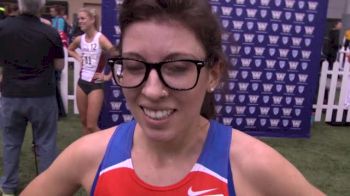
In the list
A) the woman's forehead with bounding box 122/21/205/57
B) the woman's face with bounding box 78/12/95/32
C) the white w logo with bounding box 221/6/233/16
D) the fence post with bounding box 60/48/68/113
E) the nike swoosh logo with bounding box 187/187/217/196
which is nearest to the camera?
the woman's forehead with bounding box 122/21/205/57

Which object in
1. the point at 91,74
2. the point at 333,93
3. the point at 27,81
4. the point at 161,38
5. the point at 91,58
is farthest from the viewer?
the point at 333,93

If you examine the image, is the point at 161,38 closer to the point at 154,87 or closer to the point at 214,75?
the point at 154,87

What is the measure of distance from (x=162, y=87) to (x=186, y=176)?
30cm

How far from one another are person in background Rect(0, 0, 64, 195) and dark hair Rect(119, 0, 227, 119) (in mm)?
2631

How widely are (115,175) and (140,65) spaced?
36 cm

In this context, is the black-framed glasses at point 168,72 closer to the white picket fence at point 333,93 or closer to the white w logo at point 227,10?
the white w logo at point 227,10

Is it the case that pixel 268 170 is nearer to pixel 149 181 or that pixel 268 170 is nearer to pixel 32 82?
pixel 149 181

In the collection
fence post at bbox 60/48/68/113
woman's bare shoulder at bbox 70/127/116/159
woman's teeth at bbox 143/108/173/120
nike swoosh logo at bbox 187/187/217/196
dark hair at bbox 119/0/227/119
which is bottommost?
fence post at bbox 60/48/68/113

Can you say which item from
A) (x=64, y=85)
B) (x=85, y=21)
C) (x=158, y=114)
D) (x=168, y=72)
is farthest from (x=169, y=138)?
(x=64, y=85)

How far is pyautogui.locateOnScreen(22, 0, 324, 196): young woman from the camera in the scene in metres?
1.10

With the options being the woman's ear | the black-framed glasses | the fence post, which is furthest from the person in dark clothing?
the black-framed glasses

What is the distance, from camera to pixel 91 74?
→ 15.8 feet

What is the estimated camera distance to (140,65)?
1107 mm

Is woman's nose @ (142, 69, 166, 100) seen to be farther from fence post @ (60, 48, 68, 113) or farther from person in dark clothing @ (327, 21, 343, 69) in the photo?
person in dark clothing @ (327, 21, 343, 69)
